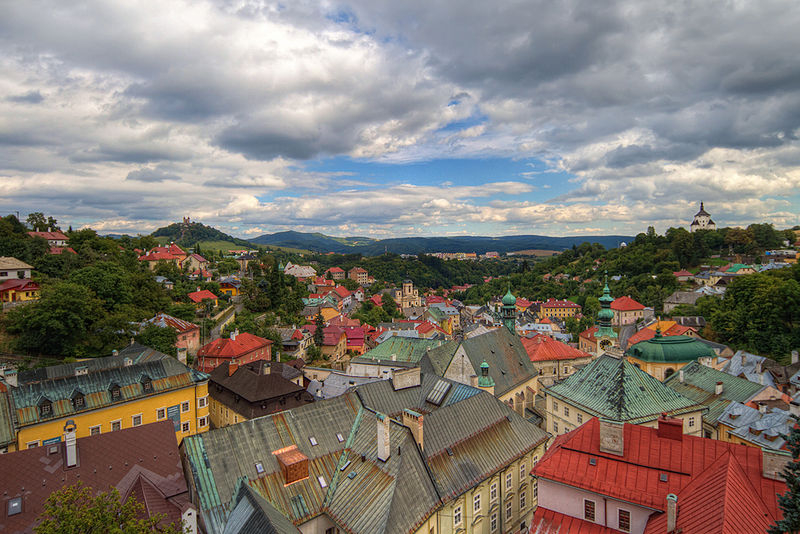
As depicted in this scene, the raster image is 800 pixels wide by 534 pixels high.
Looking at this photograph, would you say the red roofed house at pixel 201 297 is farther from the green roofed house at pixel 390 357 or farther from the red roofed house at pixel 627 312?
the red roofed house at pixel 627 312

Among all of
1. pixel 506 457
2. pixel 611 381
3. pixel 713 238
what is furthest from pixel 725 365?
pixel 713 238

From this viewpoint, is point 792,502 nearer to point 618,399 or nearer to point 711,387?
point 618,399

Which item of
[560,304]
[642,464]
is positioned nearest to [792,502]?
[642,464]

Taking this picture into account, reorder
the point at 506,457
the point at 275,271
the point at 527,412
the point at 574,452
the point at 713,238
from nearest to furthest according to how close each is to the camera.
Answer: the point at 574,452, the point at 506,457, the point at 527,412, the point at 275,271, the point at 713,238

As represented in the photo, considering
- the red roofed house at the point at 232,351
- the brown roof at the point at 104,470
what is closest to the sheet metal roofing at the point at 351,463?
the brown roof at the point at 104,470

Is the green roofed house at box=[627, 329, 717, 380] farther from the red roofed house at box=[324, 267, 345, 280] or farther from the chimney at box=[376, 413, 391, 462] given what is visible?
the red roofed house at box=[324, 267, 345, 280]

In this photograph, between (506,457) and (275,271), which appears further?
(275,271)

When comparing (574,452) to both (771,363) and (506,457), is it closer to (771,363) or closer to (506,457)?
(506,457)
